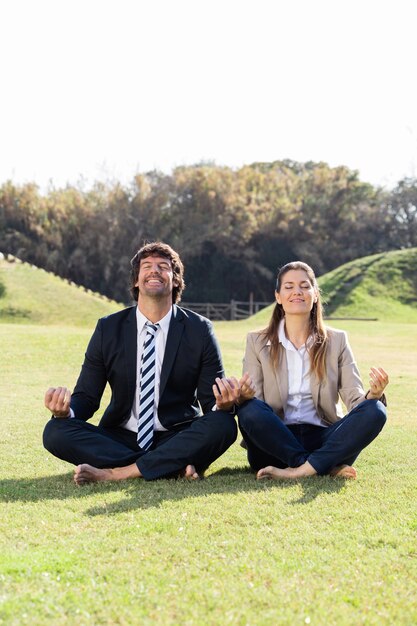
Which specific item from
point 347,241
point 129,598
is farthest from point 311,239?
point 129,598

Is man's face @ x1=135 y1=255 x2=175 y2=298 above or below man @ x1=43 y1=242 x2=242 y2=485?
above

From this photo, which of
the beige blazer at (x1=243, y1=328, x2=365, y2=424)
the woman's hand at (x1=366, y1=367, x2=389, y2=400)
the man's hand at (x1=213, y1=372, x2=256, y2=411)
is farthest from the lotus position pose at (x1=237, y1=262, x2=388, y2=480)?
the woman's hand at (x1=366, y1=367, x2=389, y2=400)

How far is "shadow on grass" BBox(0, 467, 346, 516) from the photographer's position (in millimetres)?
4773

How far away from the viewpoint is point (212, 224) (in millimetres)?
50094

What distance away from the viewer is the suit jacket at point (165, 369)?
5555mm

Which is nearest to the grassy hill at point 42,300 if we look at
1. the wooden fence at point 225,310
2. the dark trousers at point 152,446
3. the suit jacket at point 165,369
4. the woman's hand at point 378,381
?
the wooden fence at point 225,310

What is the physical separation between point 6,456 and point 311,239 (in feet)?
155

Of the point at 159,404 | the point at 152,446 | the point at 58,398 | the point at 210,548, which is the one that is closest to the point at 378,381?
the point at 159,404

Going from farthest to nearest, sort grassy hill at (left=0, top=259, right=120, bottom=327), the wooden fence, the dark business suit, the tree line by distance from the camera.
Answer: the tree line
the wooden fence
grassy hill at (left=0, top=259, right=120, bottom=327)
the dark business suit

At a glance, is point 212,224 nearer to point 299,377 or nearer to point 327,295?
point 327,295

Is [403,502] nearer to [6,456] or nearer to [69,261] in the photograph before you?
[6,456]

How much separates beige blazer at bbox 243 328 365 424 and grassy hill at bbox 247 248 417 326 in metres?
28.4

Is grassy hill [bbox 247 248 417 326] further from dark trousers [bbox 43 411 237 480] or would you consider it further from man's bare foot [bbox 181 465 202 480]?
man's bare foot [bbox 181 465 202 480]

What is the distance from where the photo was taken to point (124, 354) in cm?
558
